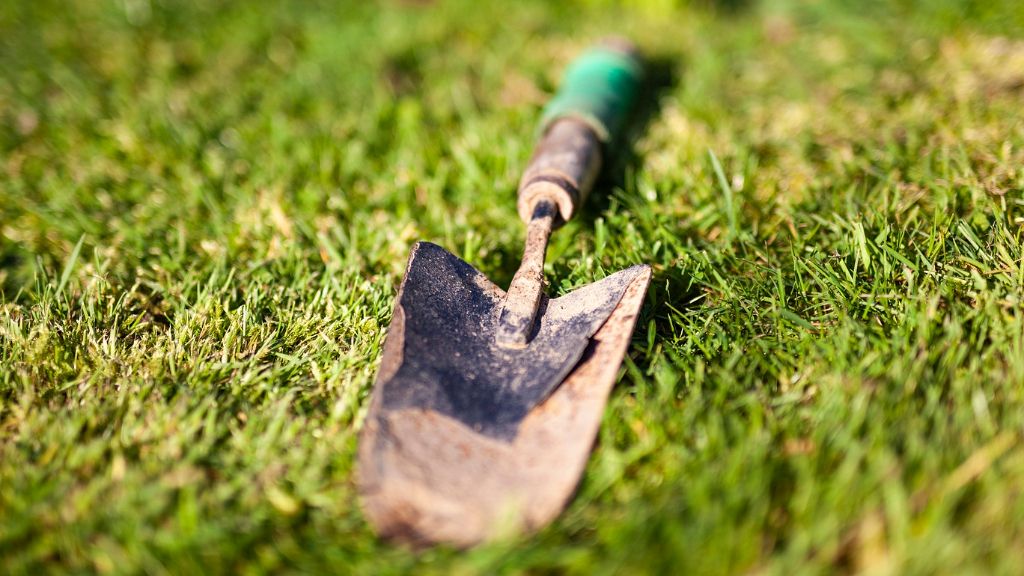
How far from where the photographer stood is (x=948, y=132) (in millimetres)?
2281

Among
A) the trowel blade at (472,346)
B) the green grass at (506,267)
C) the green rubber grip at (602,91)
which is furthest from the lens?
the green rubber grip at (602,91)

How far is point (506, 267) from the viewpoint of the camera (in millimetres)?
2113

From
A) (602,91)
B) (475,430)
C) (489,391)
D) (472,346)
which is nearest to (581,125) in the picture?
(602,91)

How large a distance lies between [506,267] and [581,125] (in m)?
0.56

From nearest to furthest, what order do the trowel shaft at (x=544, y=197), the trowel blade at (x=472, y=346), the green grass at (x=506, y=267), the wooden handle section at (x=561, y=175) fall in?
the green grass at (x=506, y=267) → the trowel blade at (x=472, y=346) → the trowel shaft at (x=544, y=197) → the wooden handle section at (x=561, y=175)

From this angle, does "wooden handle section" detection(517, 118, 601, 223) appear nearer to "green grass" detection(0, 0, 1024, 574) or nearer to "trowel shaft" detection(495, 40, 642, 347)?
"trowel shaft" detection(495, 40, 642, 347)

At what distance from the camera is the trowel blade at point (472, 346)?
1510 millimetres

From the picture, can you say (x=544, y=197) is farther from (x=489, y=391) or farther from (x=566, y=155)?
(x=489, y=391)

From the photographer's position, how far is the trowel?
1336 mm

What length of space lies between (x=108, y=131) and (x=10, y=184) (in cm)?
40

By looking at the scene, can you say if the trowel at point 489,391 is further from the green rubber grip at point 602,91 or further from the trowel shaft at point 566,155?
the green rubber grip at point 602,91

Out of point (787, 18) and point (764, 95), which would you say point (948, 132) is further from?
point (787, 18)

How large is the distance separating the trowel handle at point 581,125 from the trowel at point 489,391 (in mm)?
10

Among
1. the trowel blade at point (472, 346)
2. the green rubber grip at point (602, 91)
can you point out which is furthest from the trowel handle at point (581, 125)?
the trowel blade at point (472, 346)
